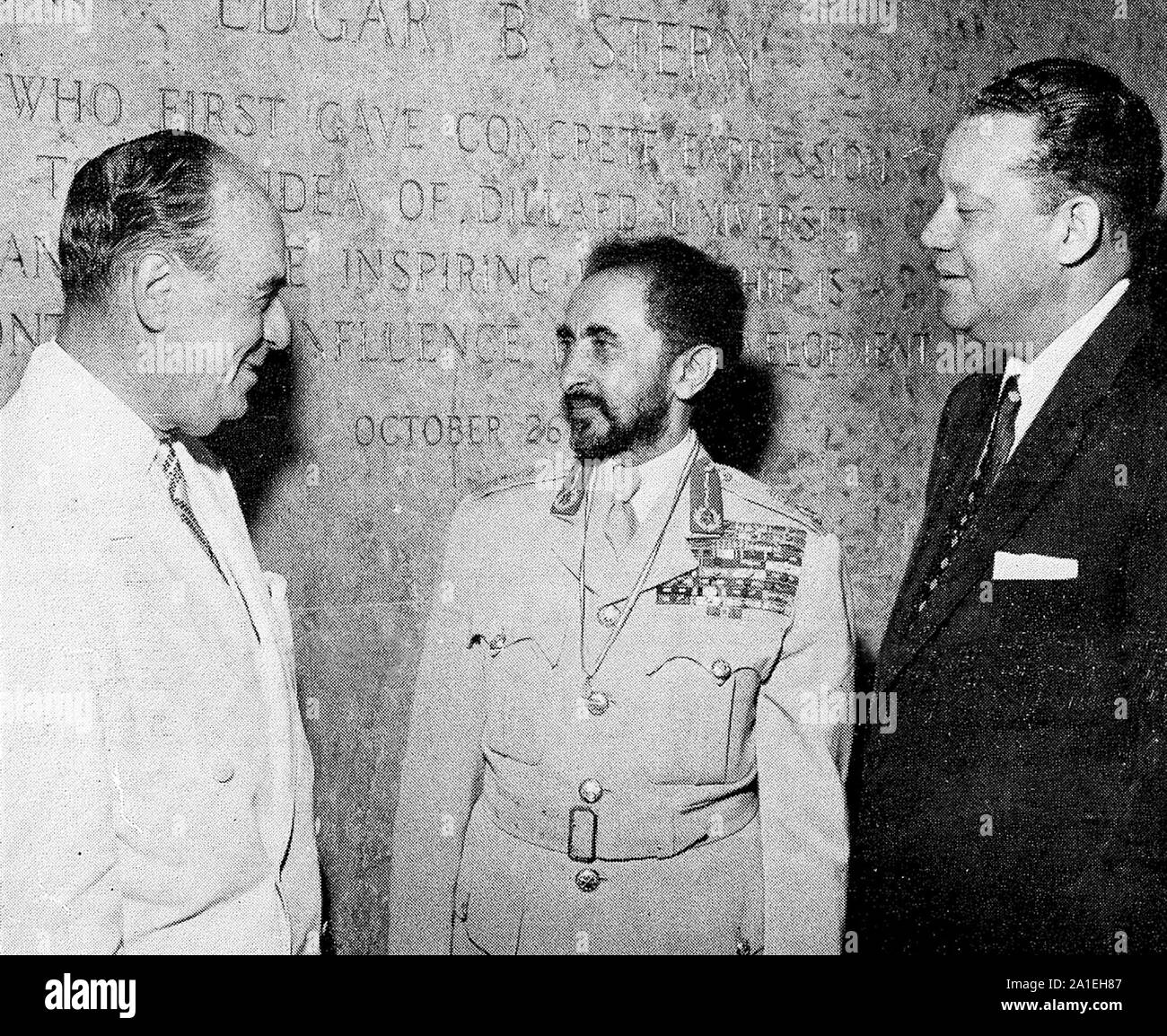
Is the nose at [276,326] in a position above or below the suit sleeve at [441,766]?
above

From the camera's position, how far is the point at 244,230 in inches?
60.7

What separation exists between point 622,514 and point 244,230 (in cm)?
64

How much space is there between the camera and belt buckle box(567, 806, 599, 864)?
166 cm

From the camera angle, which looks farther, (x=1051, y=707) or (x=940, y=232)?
(x=940, y=232)

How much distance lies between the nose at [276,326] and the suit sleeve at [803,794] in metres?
0.82

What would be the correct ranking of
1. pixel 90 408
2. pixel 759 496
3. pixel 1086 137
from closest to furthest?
pixel 90 408, pixel 1086 137, pixel 759 496

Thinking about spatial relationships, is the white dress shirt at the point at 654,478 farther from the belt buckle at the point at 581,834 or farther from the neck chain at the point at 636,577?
the belt buckle at the point at 581,834

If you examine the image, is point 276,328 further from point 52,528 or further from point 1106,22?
A: point 1106,22

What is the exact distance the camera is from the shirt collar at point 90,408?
1.48m

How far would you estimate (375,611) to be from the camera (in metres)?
1.82

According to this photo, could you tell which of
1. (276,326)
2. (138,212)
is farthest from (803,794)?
(138,212)

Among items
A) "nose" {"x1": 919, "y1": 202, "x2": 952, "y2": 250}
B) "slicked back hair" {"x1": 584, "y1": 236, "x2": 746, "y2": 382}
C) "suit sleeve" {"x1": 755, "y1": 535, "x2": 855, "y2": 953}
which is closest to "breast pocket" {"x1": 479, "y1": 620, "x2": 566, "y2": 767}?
"suit sleeve" {"x1": 755, "y1": 535, "x2": 855, "y2": 953}

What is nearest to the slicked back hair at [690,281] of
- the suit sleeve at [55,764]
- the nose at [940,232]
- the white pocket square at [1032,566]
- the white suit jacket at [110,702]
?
→ the nose at [940,232]

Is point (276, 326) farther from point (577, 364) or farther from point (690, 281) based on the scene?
point (690, 281)
